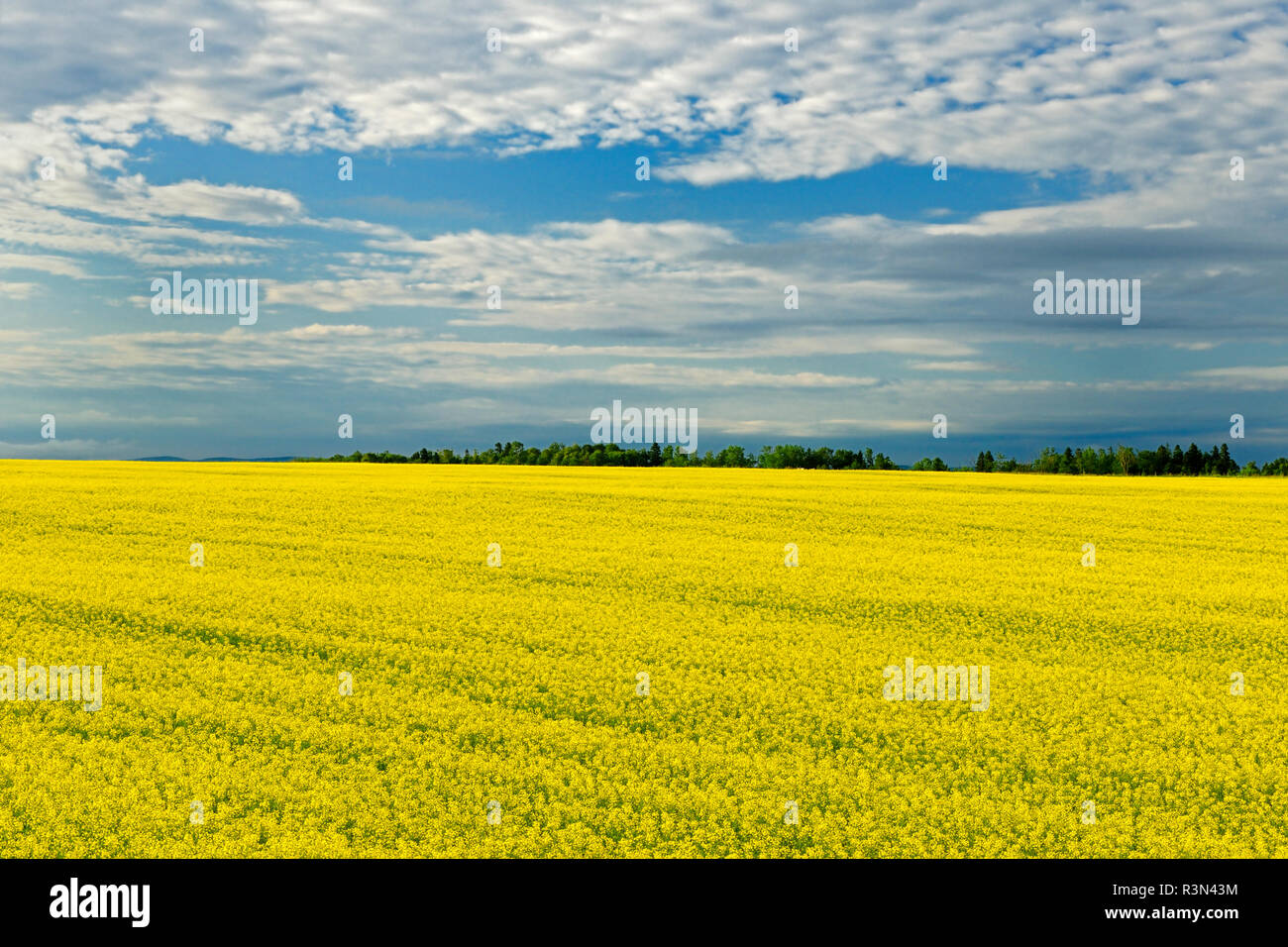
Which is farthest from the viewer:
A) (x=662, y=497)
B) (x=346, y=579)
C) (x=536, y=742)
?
(x=662, y=497)

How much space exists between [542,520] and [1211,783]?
70.8ft

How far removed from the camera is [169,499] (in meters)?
32.1

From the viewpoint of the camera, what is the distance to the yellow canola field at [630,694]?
28.9 feet

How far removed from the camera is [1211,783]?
32.7 ft

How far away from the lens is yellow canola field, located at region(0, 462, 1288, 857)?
8.82 meters

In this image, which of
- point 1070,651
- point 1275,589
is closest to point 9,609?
point 1070,651

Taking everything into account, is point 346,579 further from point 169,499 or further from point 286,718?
point 169,499

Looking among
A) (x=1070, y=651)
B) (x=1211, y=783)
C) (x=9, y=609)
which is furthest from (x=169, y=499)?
(x=1211, y=783)

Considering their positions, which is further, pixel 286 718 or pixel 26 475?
pixel 26 475

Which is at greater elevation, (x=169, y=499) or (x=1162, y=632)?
(x=169, y=499)

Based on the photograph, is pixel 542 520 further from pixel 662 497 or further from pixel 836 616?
pixel 836 616

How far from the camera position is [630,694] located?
487 inches

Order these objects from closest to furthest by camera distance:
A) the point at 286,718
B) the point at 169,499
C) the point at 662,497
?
the point at 286,718 → the point at 169,499 → the point at 662,497

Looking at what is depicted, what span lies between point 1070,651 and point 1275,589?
8.74 metres
